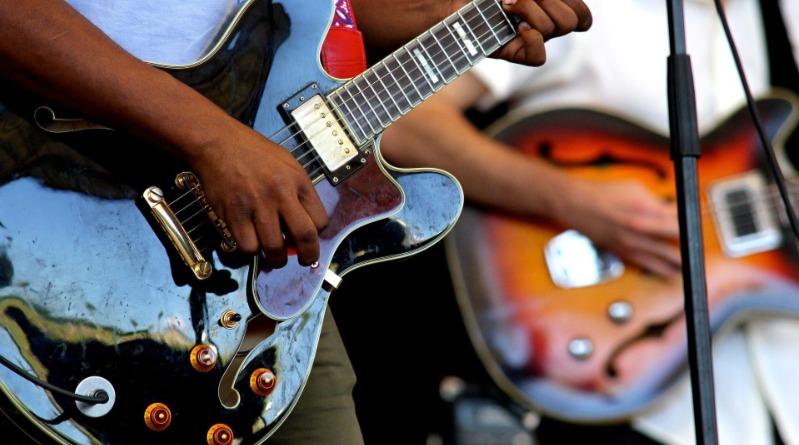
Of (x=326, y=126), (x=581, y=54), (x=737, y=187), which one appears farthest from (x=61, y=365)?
(x=737, y=187)

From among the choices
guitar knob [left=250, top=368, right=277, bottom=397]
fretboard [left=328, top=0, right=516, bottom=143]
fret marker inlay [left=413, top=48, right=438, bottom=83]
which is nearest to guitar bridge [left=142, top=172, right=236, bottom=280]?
guitar knob [left=250, top=368, right=277, bottom=397]

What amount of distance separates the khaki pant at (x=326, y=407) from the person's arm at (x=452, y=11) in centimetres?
52

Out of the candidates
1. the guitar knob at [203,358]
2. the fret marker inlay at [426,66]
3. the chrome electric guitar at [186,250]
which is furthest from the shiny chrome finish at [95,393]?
the fret marker inlay at [426,66]

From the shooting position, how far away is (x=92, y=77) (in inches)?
55.6

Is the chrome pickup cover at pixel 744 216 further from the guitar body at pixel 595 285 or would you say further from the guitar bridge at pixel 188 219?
the guitar bridge at pixel 188 219

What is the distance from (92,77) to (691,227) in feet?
2.67

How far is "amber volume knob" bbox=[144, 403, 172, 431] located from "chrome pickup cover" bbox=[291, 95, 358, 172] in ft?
1.39

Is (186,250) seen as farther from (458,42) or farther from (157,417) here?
(458,42)

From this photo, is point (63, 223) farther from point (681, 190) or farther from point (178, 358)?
point (681, 190)

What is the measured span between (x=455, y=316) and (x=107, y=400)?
1.33m

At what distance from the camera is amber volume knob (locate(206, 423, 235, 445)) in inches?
58.6

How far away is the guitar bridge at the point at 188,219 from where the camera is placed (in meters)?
1.48

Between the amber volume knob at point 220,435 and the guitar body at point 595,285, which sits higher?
the amber volume knob at point 220,435

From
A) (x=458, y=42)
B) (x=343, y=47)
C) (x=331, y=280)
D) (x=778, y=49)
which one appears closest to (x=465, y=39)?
(x=458, y=42)
